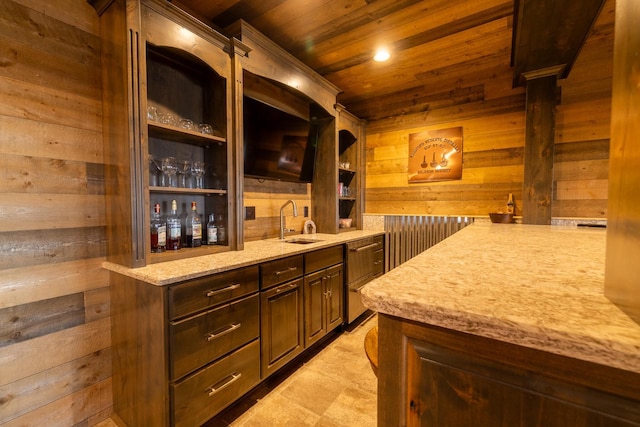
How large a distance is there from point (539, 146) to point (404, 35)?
1595mm

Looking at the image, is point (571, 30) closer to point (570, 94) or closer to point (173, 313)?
point (570, 94)

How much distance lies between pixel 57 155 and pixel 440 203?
3.37 m

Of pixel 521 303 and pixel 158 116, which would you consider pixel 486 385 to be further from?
pixel 158 116

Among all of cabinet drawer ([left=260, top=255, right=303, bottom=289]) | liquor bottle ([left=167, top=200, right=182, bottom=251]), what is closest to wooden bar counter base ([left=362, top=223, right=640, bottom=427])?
cabinet drawer ([left=260, top=255, right=303, bottom=289])

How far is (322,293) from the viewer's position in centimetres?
229

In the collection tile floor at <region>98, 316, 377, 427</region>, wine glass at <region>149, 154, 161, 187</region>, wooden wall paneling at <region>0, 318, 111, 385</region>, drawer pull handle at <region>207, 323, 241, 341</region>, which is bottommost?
tile floor at <region>98, 316, 377, 427</region>

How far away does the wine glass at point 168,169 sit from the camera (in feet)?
5.87

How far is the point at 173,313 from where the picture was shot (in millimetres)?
1287

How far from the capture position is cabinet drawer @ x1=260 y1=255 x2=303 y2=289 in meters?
1.75

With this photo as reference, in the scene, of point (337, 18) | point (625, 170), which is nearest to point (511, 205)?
point (337, 18)

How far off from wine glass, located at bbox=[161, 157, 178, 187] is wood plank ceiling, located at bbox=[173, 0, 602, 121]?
1.03 metres

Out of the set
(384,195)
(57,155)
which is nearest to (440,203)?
(384,195)

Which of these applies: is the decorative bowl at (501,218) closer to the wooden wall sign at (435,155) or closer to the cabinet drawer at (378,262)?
the wooden wall sign at (435,155)

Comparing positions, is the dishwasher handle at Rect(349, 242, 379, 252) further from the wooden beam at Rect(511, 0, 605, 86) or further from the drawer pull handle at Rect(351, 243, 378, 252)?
the wooden beam at Rect(511, 0, 605, 86)
